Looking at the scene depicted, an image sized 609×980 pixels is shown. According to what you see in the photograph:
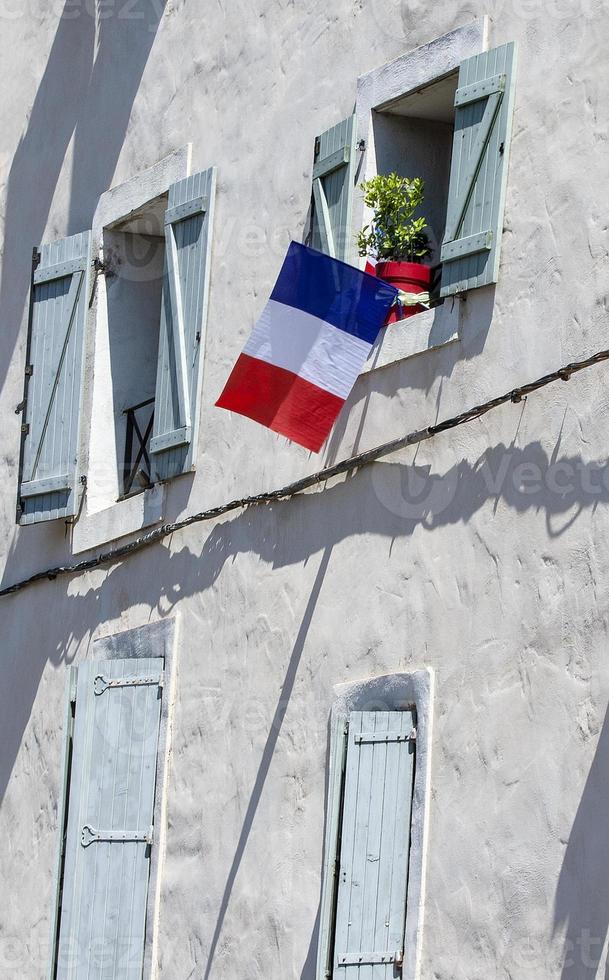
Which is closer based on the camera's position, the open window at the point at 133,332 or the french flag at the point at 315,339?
the french flag at the point at 315,339

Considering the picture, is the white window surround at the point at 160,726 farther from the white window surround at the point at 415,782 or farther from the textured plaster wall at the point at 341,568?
the white window surround at the point at 415,782

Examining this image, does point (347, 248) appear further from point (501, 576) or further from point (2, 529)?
point (2, 529)

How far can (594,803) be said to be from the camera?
6469 mm

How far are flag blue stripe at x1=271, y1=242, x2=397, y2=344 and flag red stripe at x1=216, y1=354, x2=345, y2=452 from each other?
270mm

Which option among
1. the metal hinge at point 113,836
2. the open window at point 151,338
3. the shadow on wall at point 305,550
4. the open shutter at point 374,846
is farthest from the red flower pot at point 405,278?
the metal hinge at point 113,836

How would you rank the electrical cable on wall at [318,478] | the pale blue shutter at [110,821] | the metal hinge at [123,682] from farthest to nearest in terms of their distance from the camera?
1. the metal hinge at [123,682]
2. the pale blue shutter at [110,821]
3. the electrical cable on wall at [318,478]

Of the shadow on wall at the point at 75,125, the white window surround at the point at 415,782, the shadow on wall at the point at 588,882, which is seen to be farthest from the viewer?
the shadow on wall at the point at 75,125

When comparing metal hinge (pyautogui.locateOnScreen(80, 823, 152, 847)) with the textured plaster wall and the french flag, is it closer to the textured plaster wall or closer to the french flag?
the textured plaster wall

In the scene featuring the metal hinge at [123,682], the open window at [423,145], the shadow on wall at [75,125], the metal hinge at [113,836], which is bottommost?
the metal hinge at [113,836]

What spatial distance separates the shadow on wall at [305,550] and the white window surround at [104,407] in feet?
0.73

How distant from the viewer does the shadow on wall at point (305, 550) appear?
679 centimetres

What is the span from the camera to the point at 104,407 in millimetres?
10000

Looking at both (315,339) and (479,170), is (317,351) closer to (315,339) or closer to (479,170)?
(315,339)

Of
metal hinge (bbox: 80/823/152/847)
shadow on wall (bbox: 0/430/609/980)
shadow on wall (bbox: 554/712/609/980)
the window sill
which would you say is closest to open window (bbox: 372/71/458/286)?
the window sill
